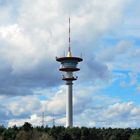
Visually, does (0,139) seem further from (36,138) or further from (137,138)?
(137,138)

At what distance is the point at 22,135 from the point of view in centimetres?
18600

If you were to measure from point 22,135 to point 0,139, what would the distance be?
41.0 feet

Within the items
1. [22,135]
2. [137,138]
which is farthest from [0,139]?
[137,138]

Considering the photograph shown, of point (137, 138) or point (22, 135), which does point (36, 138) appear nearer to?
point (22, 135)

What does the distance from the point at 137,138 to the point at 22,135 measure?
1678 inches

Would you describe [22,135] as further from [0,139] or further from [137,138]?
[137,138]

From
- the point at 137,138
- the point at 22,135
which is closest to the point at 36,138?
the point at 22,135

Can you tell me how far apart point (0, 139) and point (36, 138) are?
15.4 m

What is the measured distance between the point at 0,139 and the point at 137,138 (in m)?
49.2

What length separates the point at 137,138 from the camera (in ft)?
591

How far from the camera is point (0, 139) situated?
17550 centimetres

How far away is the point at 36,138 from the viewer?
185m
